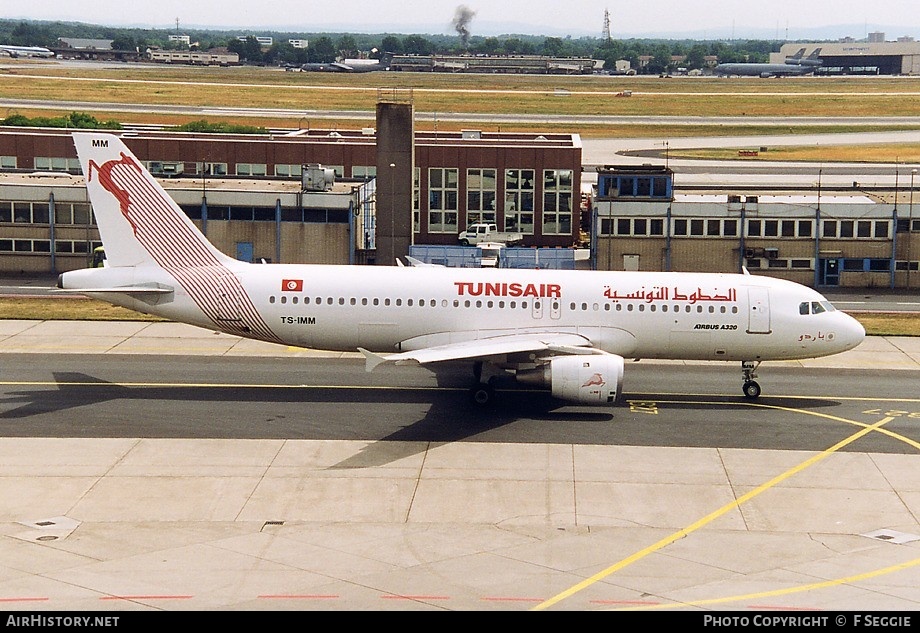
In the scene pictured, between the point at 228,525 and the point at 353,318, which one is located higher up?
the point at 353,318

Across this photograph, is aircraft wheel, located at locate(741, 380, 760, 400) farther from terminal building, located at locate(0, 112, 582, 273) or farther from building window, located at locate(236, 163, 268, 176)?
building window, located at locate(236, 163, 268, 176)

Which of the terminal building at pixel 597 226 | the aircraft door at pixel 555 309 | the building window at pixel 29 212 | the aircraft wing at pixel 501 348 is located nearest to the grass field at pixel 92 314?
the terminal building at pixel 597 226

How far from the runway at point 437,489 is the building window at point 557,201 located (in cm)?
3557

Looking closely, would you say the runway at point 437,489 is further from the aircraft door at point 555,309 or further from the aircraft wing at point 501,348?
the aircraft door at point 555,309

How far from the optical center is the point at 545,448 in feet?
118

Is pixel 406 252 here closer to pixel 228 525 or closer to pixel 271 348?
pixel 271 348

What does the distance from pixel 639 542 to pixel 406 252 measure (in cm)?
4013

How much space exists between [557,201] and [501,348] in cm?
4481

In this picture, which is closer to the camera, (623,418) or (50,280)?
(623,418)

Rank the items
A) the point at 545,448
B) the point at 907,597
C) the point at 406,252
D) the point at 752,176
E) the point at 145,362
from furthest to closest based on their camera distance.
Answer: the point at 752,176
the point at 406,252
the point at 145,362
the point at 545,448
the point at 907,597

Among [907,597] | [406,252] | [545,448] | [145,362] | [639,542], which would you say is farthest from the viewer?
[406,252]

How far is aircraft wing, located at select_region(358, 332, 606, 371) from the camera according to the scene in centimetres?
3739

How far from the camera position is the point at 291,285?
1630 inches

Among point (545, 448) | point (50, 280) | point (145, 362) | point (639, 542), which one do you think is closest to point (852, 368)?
point (545, 448)
